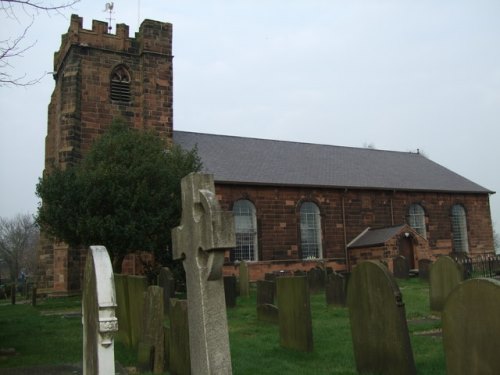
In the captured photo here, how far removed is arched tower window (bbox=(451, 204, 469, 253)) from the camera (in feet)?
104

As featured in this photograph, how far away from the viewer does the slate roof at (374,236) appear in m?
25.7

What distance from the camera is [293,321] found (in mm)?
8383

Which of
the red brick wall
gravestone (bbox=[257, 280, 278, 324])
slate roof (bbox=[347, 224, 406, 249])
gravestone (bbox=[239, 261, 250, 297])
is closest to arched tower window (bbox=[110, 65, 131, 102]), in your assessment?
the red brick wall

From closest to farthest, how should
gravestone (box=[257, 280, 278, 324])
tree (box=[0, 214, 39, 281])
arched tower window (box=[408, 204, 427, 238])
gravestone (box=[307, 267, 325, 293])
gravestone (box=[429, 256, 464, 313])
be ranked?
gravestone (box=[429, 256, 464, 313])
gravestone (box=[257, 280, 278, 324])
gravestone (box=[307, 267, 325, 293])
arched tower window (box=[408, 204, 427, 238])
tree (box=[0, 214, 39, 281])

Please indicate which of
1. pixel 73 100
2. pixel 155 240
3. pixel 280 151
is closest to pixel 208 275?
pixel 155 240

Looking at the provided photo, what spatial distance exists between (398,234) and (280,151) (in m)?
9.08

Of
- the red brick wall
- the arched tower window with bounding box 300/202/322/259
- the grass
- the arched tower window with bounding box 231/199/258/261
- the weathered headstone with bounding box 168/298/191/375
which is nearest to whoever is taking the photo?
the weathered headstone with bounding box 168/298/191/375

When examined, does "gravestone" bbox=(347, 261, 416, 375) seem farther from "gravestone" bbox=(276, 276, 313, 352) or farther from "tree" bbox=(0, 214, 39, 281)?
"tree" bbox=(0, 214, 39, 281)

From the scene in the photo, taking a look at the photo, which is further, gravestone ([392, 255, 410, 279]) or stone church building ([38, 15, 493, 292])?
stone church building ([38, 15, 493, 292])

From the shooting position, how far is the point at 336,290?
1364 centimetres

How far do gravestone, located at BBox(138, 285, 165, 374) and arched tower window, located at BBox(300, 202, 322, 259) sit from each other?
19.8 m

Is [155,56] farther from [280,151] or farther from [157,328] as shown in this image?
[157,328]

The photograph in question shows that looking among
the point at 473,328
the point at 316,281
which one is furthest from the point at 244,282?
the point at 473,328

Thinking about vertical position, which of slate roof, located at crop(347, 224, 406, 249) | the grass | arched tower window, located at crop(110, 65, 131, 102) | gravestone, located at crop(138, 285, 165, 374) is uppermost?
arched tower window, located at crop(110, 65, 131, 102)
